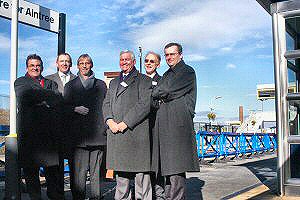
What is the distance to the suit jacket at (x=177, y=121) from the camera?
157 inches

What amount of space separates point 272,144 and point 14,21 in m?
18.1

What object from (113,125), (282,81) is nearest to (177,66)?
(113,125)

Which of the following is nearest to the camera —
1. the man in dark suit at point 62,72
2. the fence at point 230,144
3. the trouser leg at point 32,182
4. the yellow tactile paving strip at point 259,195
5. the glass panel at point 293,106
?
the trouser leg at point 32,182

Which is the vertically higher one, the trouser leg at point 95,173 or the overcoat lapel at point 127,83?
the overcoat lapel at point 127,83

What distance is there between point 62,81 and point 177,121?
1916 mm

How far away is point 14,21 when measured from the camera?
14.9 feet

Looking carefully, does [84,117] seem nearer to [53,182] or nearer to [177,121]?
[53,182]

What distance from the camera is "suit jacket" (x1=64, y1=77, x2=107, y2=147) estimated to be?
15.6 feet

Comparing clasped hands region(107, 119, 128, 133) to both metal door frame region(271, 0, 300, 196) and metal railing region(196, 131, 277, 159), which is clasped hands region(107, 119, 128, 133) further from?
metal railing region(196, 131, 277, 159)

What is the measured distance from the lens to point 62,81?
5168 millimetres

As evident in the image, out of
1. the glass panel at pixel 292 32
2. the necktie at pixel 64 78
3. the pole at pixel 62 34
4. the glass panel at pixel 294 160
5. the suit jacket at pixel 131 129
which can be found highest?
the pole at pixel 62 34

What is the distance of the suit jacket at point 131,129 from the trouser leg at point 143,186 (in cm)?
14

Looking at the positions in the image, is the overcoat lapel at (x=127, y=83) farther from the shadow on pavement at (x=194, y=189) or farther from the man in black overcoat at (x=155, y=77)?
the shadow on pavement at (x=194, y=189)

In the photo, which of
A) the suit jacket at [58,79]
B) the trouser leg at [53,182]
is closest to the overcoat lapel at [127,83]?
the suit jacket at [58,79]
